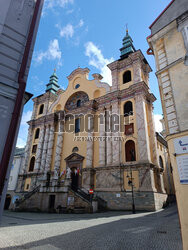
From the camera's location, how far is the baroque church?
18.3m

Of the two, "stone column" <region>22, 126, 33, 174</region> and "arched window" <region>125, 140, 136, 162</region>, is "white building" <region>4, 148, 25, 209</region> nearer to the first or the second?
"stone column" <region>22, 126, 33, 174</region>

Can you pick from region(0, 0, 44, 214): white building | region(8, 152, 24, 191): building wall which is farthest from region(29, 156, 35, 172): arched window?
region(0, 0, 44, 214): white building

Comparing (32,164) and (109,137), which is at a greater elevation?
(109,137)

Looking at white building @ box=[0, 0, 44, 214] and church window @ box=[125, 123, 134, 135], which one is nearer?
white building @ box=[0, 0, 44, 214]

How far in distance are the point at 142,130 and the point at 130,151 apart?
2.90m

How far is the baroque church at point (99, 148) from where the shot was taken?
1828 centimetres

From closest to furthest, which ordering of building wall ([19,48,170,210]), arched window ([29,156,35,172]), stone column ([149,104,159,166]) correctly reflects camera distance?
building wall ([19,48,170,210]), stone column ([149,104,159,166]), arched window ([29,156,35,172])

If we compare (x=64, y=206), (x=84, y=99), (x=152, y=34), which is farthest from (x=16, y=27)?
(x=84, y=99)

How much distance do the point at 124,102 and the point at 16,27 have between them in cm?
1884

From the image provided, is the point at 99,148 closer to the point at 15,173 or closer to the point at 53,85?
the point at 15,173

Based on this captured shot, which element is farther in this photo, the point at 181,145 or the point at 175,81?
the point at 175,81

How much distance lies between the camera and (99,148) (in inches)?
893

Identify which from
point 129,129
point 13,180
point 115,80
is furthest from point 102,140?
point 13,180

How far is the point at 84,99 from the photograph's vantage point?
2870 cm
